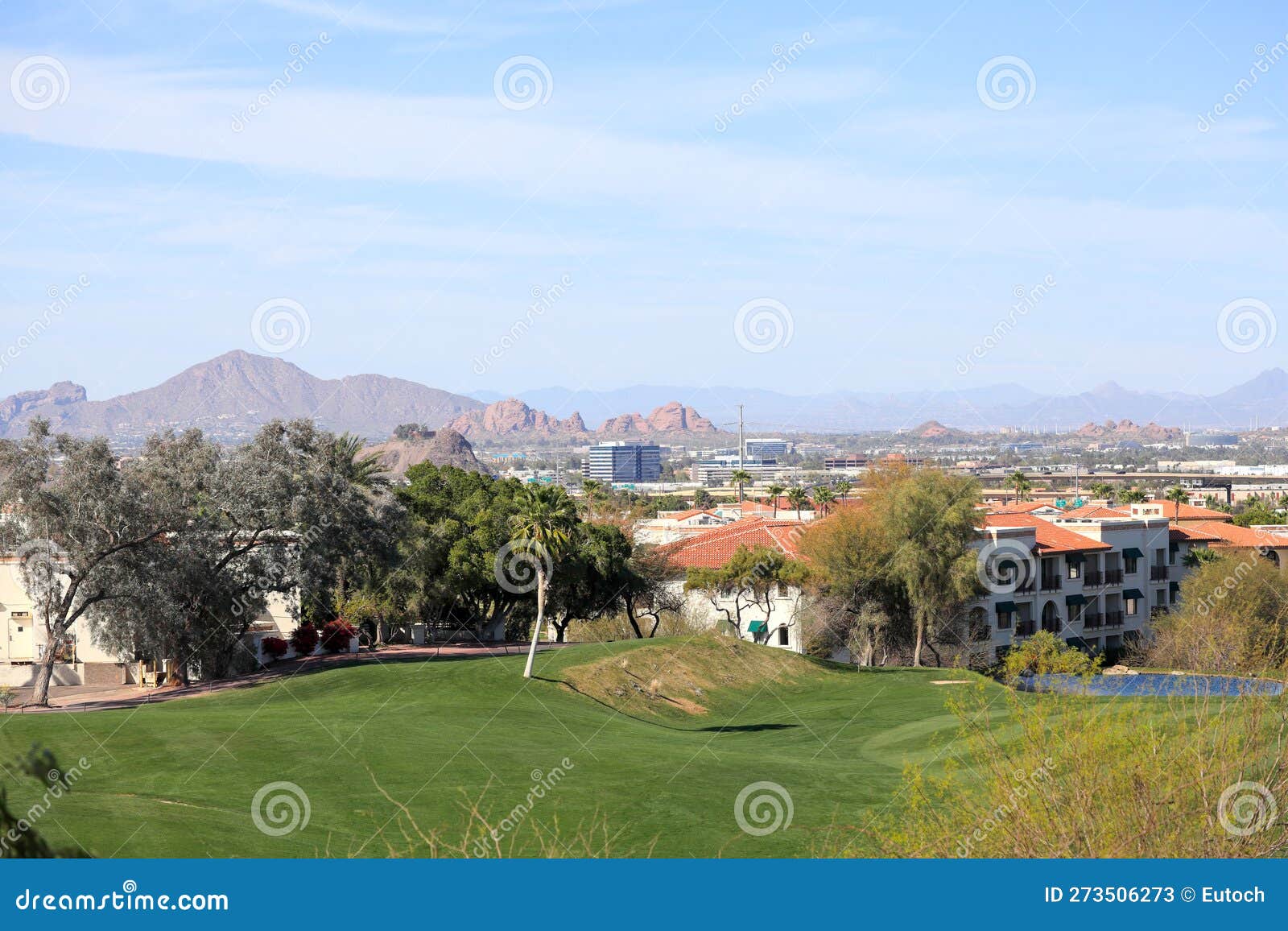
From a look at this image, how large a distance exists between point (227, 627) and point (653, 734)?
15688 millimetres

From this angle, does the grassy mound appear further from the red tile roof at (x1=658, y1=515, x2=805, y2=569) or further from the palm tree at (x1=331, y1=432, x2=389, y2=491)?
the red tile roof at (x1=658, y1=515, x2=805, y2=569)

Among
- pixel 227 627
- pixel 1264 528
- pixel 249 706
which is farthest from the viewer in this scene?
pixel 1264 528

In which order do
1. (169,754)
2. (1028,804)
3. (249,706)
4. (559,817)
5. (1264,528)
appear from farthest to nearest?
(1264,528), (249,706), (169,754), (559,817), (1028,804)

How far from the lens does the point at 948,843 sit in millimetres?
12180

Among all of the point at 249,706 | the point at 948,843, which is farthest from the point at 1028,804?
the point at 249,706

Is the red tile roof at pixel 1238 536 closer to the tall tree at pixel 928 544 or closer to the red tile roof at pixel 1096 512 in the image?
the red tile roof at pixel 1096 512

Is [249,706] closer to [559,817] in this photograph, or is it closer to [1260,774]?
[559,817]
